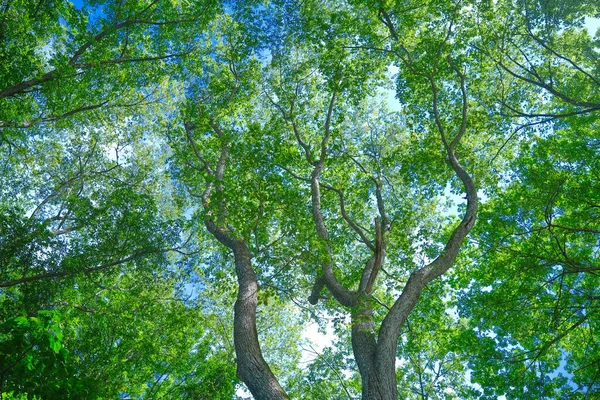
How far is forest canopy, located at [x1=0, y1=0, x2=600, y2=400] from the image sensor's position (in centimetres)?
903

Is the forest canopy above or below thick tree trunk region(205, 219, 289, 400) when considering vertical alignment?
above

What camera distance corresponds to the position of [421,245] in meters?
11.4

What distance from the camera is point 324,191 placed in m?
12.2

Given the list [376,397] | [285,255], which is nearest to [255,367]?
[376,397]

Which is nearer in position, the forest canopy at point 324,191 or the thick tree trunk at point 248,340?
the thick tree trunk at point 248,340

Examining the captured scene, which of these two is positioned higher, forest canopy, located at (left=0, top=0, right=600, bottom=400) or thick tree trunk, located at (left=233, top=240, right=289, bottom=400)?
Result: forest canopy, located at (left=0, top=0, right=600, bottom=400)

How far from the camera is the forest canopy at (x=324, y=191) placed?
903 cm

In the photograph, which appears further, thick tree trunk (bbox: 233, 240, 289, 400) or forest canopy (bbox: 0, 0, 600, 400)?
forest canopy (bbox: 0, 0, 600, 400)

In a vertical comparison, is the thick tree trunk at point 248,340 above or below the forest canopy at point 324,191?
below

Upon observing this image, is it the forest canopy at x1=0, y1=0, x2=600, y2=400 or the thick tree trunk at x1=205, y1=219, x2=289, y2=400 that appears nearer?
the thick tree trunk at x1=205, y1=219, x2=289, y2=400

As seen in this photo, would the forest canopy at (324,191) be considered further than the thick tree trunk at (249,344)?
Yes

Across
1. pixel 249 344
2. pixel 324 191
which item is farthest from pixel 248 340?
pixel 324 191

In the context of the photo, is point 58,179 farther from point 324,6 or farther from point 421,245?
point 421,245

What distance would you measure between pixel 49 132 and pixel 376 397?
14.4m
